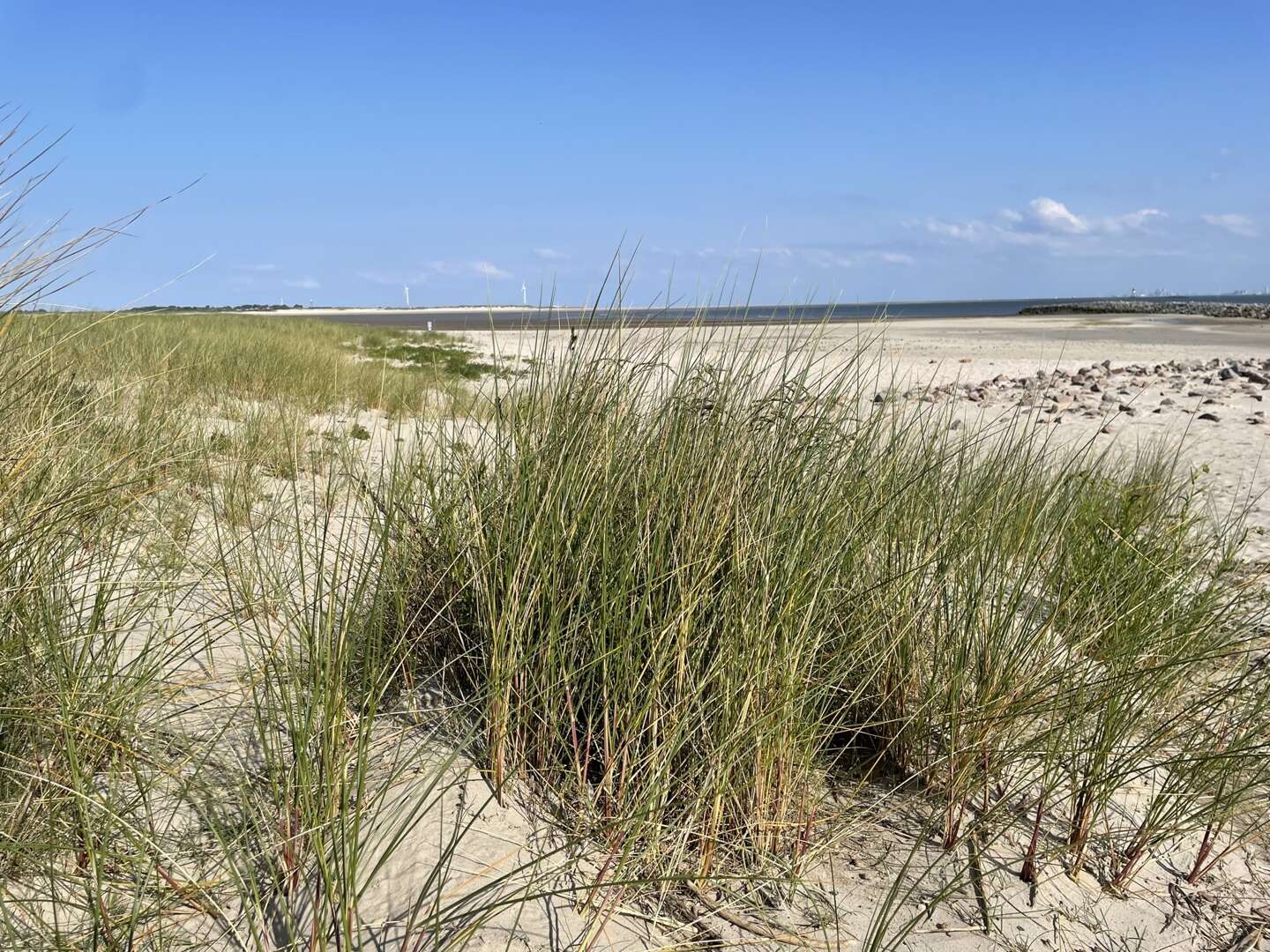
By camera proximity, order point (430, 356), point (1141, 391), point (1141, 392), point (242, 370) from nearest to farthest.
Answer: point (242, 370), point (1141, 391), point (1141, 392), point (430, 356)

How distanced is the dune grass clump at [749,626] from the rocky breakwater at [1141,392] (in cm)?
514

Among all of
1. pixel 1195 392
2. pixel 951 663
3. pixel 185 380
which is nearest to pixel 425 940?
pixel 951 663

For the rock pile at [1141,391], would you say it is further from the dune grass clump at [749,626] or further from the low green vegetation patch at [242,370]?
the dune grass clump at [749,626]

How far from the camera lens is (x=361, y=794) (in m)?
1.22

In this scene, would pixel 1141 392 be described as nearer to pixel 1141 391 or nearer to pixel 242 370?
pixel 1141 391

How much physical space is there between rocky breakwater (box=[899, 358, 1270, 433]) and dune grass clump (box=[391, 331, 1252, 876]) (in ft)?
16.8

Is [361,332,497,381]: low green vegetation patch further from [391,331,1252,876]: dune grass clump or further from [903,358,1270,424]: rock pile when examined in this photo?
[391,331,1252,876]: dune grass clump

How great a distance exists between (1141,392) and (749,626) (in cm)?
774

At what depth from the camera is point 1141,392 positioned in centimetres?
793

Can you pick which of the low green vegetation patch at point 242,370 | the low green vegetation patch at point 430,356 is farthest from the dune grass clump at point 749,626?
the low green vegetation patch at point 430,356

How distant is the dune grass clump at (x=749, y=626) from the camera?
1.66 m

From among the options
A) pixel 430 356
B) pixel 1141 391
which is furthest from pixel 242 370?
pixel 1141 391

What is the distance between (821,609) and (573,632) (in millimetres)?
533

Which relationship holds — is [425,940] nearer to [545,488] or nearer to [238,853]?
[238,853]
